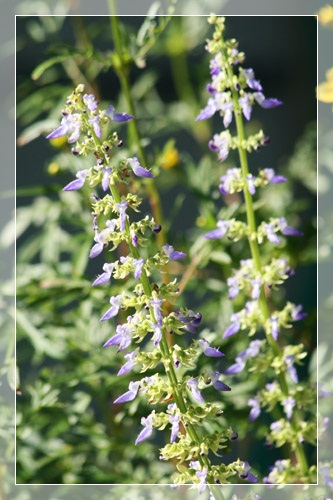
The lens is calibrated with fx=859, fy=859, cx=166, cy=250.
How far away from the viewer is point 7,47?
3.85 feet

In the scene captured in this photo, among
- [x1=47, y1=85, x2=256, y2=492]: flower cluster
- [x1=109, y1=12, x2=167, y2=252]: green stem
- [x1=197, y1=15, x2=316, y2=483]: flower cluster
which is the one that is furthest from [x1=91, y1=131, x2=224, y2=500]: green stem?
[x1=109, y1=12, x2=167, y2=252]: green stem

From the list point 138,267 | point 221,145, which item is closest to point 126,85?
point 221,145

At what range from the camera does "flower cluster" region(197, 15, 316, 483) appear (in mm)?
718

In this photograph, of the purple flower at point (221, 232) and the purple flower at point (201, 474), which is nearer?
the purple flower at point (201, 474)

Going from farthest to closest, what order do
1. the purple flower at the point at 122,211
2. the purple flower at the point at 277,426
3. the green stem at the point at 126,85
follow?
1. the green stem at the point at 126,85
2. the purple flower at the point at 277,426
3. the purple flower at the point at 122,211

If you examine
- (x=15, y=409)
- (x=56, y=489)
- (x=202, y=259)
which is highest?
(x=202, y=259)

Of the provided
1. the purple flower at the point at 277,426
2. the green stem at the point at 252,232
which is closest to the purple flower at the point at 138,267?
the green stem at the point at 252,232

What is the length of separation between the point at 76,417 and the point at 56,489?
0.28 ft

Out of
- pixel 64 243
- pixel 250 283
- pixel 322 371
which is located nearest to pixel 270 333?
pixel 250 283

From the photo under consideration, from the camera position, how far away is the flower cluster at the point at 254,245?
718mm

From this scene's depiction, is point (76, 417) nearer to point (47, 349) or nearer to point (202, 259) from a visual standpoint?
point (47, 349)

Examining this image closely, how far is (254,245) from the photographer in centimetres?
76

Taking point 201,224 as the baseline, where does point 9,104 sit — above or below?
above

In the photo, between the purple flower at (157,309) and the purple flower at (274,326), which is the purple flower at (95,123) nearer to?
the purple flower at (157,309)
